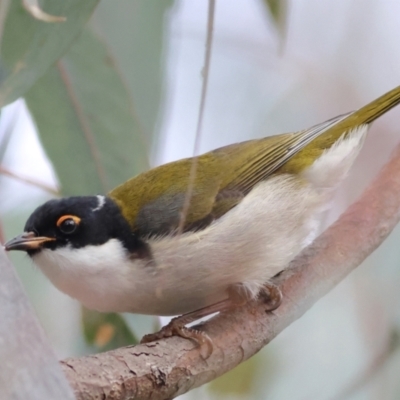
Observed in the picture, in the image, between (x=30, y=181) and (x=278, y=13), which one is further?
(x=30, y=181)

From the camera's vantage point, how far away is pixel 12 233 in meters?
2.51

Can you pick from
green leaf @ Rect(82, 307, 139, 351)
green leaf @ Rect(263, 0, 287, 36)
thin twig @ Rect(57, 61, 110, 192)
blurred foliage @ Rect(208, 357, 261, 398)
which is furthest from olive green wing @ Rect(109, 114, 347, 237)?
blurred foliage @ Rect(208, 357, 261, 398)

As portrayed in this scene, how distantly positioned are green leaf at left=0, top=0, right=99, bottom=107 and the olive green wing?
0.62 meters

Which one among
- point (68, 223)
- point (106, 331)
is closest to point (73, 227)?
point (68, 223)

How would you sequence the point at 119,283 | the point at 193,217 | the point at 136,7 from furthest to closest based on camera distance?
the point at 136,7 → the point at 193,217 → the point at 119,283

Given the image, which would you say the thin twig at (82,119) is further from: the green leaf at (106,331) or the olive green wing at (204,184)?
the green leaf at (106,331)

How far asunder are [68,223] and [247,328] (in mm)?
631

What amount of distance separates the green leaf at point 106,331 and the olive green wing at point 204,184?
0.38 meters

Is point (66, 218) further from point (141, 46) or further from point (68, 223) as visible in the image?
point (141, 46)

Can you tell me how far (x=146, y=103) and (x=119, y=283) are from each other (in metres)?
0.62

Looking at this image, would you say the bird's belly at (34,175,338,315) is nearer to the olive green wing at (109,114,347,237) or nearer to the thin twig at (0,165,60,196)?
the olive green wing at (109,114,347,237)

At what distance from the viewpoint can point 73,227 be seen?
2004 millimetres

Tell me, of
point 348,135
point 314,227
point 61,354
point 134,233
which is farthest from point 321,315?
point 61,354

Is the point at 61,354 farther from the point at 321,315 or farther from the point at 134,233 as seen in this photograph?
the point at 321,315
